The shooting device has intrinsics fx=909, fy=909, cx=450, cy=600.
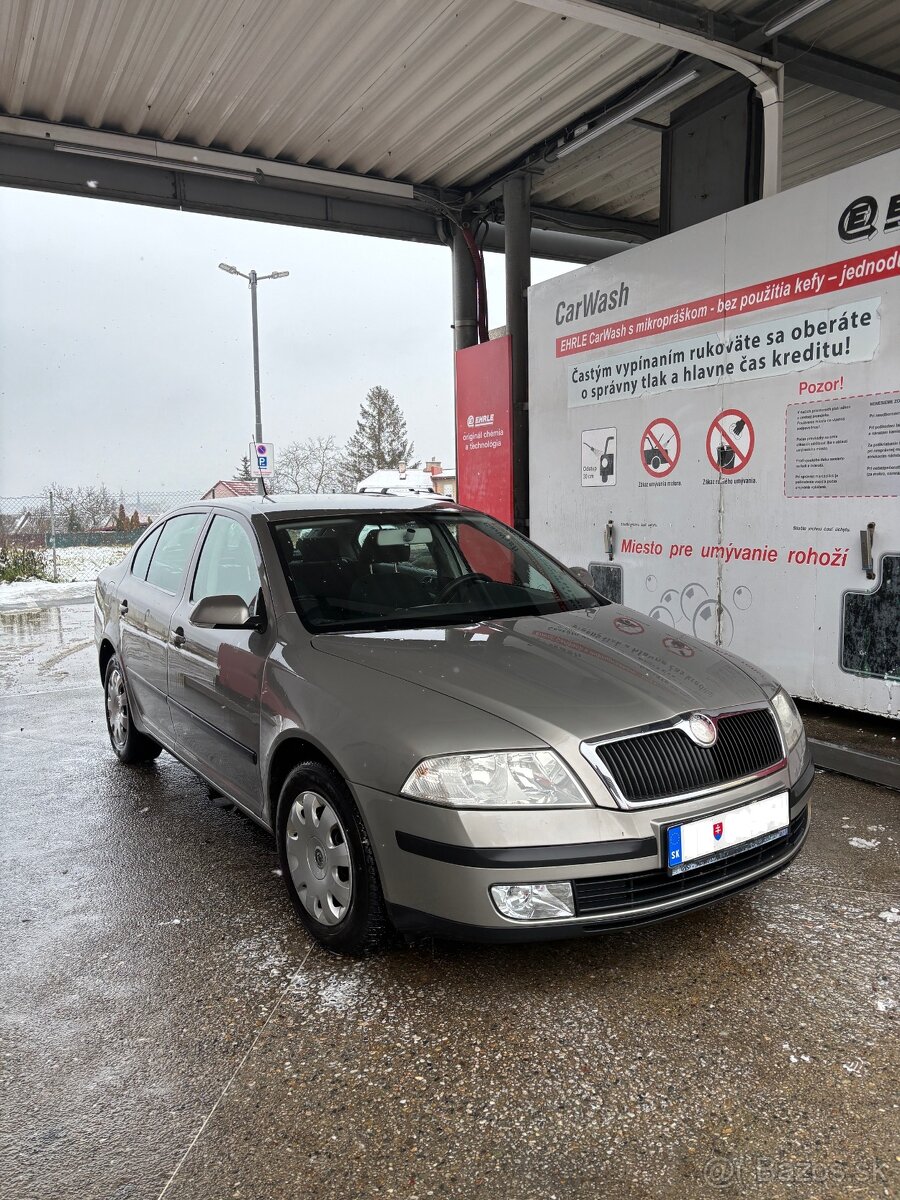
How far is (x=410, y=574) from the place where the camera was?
3.74 m

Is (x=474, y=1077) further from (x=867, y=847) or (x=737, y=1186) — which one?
(x=867, y=847)

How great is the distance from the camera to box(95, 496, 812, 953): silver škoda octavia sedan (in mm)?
2494

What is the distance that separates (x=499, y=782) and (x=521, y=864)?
22 cm

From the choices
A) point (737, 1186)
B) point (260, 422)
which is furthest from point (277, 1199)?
point (260, 422)

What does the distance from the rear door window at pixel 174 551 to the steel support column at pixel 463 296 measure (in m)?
6.09

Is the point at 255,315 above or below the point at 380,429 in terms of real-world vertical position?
above

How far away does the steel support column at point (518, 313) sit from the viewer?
29.3 feet

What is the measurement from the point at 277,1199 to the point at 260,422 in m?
23.2

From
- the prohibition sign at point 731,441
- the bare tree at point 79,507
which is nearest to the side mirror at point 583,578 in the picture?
the prohibition sign at point 731,441

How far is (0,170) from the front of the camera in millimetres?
7820

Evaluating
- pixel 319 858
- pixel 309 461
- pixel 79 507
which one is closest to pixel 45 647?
pixel 319 858

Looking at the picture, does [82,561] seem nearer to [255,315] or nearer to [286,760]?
[255,315]

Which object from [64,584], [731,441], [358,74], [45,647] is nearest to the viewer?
[731,441]

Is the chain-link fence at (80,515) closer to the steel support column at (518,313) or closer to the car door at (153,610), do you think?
the steel support column at (518,313)
